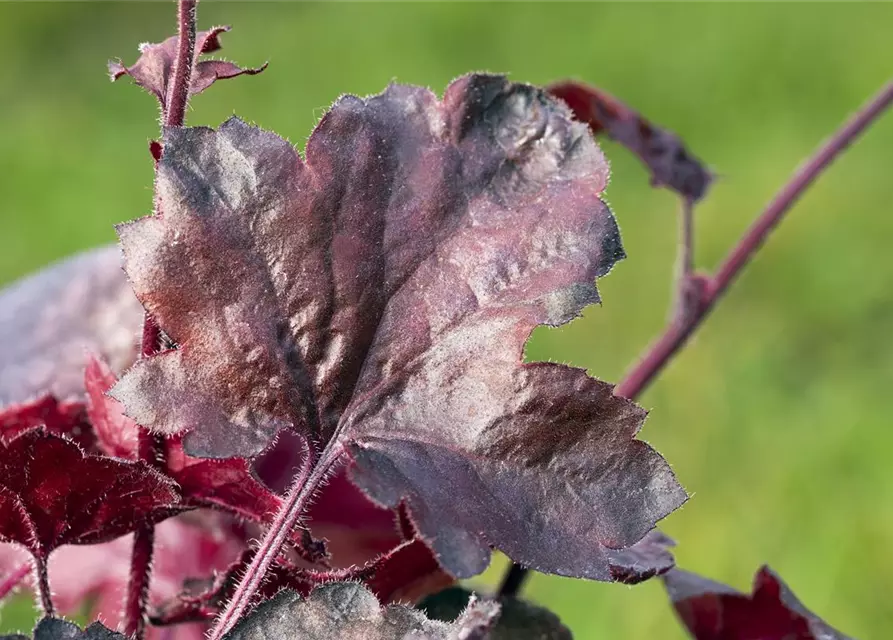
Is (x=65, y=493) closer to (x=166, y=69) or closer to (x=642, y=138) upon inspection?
(x=166, y=69)

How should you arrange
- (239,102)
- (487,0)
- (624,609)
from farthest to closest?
(487,0) < (239,102) < (624,609)

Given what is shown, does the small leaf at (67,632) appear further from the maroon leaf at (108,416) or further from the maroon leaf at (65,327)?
the maroon leaf at (65,327)

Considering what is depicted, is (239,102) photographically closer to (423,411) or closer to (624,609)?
(624,609)

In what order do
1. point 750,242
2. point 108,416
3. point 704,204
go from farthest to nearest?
point 704,204, point 750,242, point 108,416

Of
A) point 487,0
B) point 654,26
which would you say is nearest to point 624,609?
point 654,26

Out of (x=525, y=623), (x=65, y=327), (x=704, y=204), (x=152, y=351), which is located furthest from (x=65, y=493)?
(x=704, y=204)

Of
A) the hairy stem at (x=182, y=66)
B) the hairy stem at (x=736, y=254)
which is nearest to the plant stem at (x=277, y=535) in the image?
the hairy stem at (x=182, y=66)
